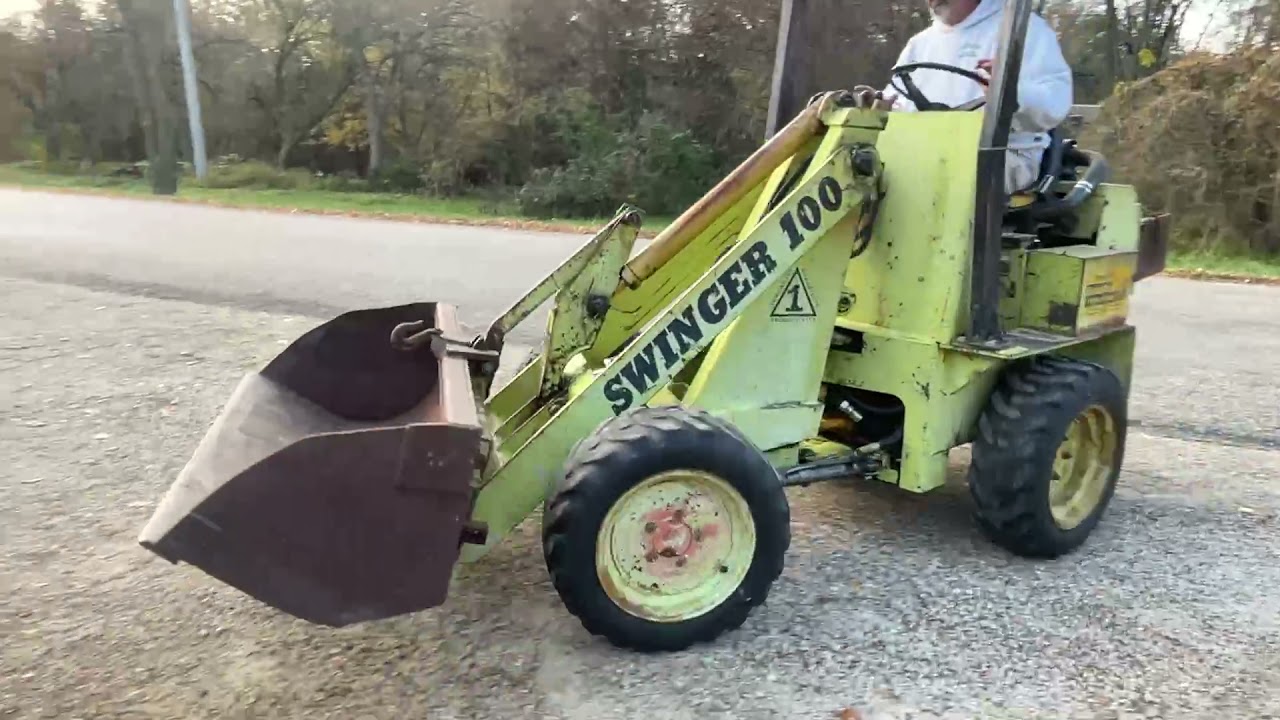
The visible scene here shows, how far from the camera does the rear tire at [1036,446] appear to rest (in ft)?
13.0

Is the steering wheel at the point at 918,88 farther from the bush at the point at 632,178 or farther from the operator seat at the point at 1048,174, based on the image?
the bush at the point at 632,178

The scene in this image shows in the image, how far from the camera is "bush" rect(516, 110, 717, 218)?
22984 millimetres

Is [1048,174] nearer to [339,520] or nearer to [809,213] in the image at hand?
[809,213]

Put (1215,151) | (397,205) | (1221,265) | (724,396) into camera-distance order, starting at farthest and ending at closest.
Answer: (397,205) → (1215,151) → (1221,265) → (724,396)

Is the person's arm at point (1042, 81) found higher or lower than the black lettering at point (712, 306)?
higher

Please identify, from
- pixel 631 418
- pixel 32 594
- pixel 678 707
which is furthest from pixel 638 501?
pixel 32 594

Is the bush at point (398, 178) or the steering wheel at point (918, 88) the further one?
the bush at point (398, 178)

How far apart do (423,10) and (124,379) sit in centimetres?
2336

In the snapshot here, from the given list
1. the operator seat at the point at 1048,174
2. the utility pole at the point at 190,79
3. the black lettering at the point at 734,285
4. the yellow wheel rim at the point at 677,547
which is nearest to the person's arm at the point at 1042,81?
the operator seat at the point at 1048,174

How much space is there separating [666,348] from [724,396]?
1.23ft

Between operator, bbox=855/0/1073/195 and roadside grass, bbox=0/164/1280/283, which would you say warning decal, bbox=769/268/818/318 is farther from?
roadside grass, bbox=0/164/1280/283

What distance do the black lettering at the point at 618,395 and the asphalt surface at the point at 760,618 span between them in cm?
74

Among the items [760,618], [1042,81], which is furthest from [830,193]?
[760,618]

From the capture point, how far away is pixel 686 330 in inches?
142
